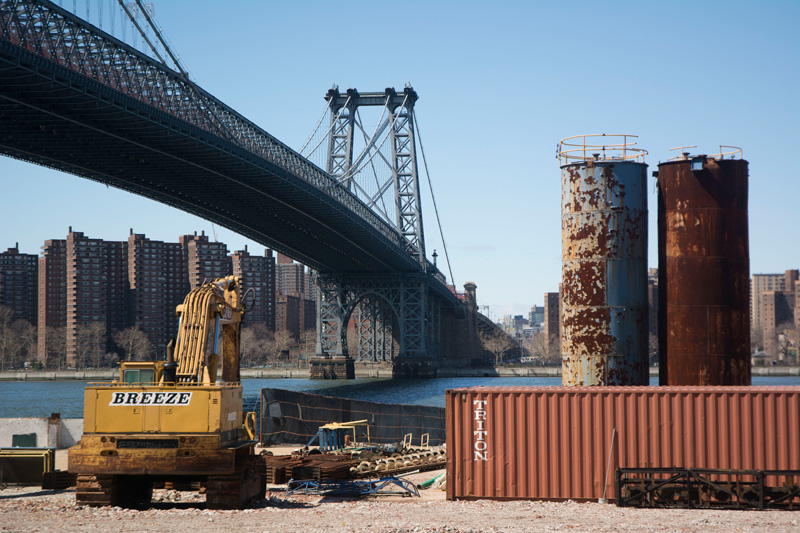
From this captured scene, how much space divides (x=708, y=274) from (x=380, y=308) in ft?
337

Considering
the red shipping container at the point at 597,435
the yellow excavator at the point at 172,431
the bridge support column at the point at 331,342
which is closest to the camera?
the yellow excavator at the point at 172,431

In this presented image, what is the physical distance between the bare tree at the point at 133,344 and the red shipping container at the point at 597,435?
13408 centimetres

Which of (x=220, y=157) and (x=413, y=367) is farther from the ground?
(x=220, y=157)

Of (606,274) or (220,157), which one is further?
(220,157)

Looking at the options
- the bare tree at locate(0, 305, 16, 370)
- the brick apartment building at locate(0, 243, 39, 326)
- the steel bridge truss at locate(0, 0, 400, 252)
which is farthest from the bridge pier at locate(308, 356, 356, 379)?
the brick apartment building at locate(0, 243, 39, 326)

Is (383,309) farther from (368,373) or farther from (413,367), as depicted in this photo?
(413,367)

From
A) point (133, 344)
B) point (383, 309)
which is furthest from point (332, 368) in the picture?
point (133, 344)

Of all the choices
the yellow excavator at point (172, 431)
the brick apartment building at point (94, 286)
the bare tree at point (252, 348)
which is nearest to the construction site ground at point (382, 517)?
the yellow excavator at point (172, 431)

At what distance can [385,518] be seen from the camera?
16.8 m

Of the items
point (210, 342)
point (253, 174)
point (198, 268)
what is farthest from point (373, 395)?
point (198, 268)

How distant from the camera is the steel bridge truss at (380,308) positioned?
112m

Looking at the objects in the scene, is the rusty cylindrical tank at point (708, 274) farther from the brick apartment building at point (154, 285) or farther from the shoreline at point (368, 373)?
the brick apartment building at point (154, 285)

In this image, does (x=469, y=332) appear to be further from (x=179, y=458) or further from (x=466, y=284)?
(x=179, y=458)

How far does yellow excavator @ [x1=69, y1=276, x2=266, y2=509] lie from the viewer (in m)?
16.9
